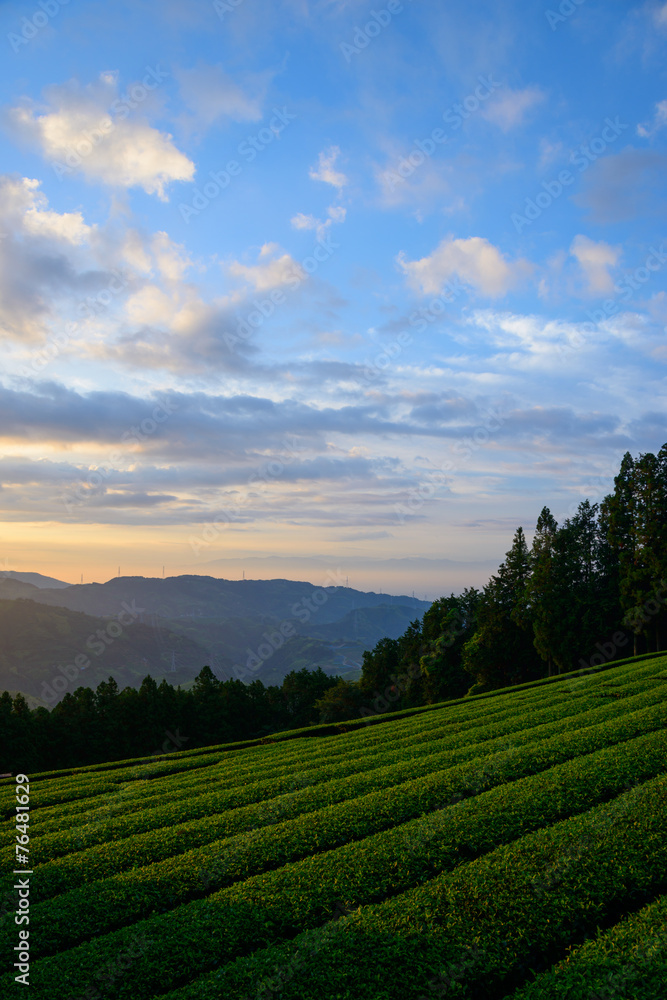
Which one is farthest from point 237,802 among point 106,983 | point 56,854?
point 106,983

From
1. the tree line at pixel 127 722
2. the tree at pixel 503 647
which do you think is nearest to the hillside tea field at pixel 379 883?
the tree line at pixel 127 722

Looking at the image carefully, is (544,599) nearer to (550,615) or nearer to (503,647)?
(550,615)

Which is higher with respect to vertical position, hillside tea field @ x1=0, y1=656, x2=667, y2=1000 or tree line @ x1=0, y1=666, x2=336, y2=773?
hillside tea field @ x1=0, y1=656, x2=667, y2=1000

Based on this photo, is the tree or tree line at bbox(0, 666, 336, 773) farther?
the tree

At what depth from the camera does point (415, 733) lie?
28.9 m

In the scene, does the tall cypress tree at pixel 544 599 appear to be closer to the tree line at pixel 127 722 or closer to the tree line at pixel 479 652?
the tree line at pixel 479 652

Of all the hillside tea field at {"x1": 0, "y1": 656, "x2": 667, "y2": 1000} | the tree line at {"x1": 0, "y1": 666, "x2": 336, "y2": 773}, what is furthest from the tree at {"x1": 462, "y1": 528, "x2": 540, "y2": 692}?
the hillside tea field at {"x1": 0, "y1": 656, "x2": 667, "y2": 1000}

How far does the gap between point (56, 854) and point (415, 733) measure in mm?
18295

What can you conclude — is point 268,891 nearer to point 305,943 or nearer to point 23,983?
point 305,943

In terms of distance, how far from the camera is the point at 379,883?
12000mm

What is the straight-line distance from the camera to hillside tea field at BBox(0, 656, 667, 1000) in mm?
9391

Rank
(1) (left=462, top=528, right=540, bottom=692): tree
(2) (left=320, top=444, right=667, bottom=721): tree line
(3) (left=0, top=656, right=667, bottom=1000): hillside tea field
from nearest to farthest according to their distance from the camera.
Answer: (3) (left=0, top=656, right=667, bottom=1000): hillside tea field
(2) (left=320, top=444, right=667, bottom=721): tree line
(1) (left=462, top=528, right=540, bottom=692): tree

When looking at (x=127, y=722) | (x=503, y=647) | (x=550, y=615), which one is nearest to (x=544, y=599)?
(x=550, y=615)

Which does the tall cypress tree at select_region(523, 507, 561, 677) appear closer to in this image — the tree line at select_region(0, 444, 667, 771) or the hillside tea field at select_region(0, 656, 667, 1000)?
the tree line at select_region(0, 444, 667, 771)
